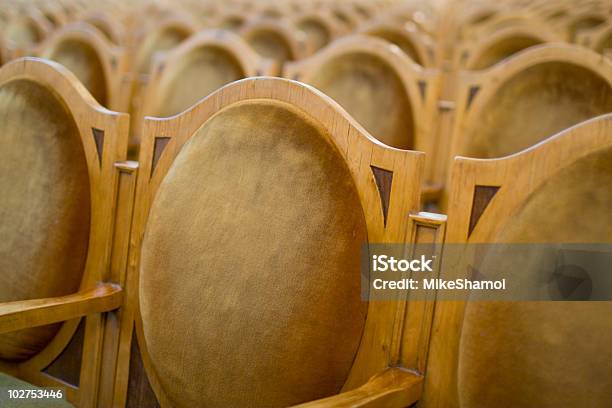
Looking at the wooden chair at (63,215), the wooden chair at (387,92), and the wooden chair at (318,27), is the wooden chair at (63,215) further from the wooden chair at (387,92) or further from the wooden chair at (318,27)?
the wooden chair at (318,27)

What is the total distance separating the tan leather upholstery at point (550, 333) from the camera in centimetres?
46

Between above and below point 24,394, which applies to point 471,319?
above

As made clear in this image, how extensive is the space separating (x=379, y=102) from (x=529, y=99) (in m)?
0.25

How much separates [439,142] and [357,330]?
26.8 inches

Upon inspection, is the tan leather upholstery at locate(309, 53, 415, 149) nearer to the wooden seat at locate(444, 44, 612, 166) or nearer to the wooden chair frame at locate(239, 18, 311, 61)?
the wooden seat at locate(444, 44, 612, 166)

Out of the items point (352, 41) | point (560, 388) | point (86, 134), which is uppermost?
point (352, 41)

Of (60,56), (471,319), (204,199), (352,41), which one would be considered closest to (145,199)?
(204,199)

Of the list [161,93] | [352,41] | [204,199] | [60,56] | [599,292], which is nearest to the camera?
[599,292]

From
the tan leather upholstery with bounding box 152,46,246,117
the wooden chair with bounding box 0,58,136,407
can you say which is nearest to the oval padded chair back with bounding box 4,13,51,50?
the tan leather upholstery with bounding box 152,46,246,117

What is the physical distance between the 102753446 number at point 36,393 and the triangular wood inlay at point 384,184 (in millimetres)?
398

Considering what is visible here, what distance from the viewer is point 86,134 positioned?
0.69m

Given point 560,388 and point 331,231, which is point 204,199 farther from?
point 560,388

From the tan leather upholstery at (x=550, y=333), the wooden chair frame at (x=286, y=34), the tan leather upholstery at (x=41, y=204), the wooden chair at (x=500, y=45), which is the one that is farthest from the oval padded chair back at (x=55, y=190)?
the wooden chair frame at (x=286, y=34)

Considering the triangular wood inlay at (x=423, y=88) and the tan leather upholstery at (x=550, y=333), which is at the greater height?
the triangular wood inlay at (x=423, y=88)
